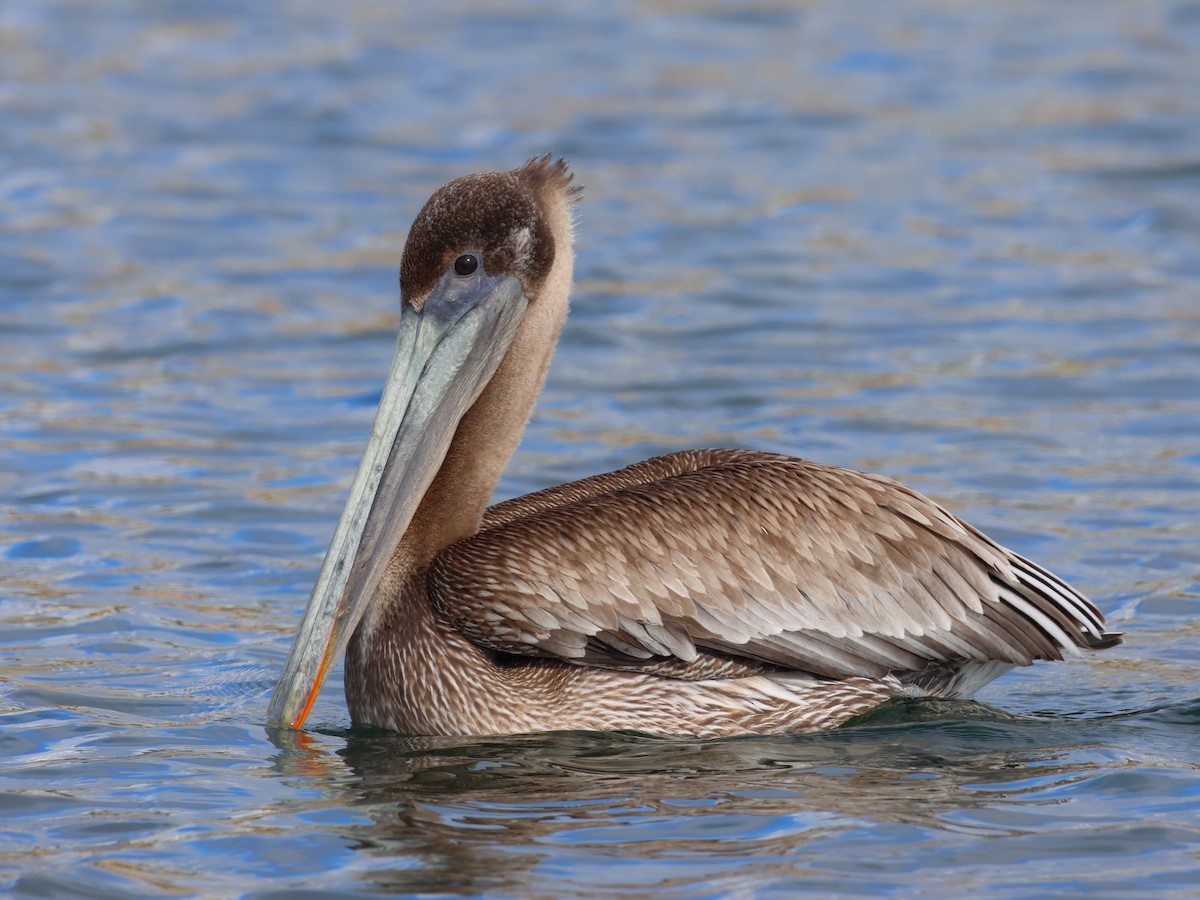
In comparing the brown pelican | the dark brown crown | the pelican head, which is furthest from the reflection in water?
the dark brown crown

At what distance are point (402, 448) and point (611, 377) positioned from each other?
4310mm

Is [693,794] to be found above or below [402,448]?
below

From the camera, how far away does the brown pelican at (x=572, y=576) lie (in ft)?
17.9

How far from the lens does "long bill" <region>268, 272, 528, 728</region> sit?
5398mm

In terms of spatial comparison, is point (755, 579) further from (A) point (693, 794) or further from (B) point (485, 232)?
(B) point (485, 232)

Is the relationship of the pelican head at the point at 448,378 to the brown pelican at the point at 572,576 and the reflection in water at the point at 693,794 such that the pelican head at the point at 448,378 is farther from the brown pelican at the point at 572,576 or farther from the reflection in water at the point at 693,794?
the reflection in water at the point at 693,794

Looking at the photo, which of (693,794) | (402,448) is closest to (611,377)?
(402,448)

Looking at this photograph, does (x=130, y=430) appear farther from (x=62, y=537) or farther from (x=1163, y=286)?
(x=1163, y=286)

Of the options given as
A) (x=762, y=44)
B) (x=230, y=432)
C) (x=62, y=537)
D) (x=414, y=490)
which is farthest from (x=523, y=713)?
(x=762, y=44)

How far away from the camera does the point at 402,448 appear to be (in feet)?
18.0

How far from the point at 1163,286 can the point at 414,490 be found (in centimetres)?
646

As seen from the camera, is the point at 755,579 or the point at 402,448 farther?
the point at 755,579

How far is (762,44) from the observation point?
16297 mm

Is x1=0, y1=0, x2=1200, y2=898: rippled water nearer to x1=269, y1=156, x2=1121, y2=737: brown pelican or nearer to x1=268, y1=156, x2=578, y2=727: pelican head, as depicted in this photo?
x1=269, y1=156, x2=1121, y2=737: brown pelican
